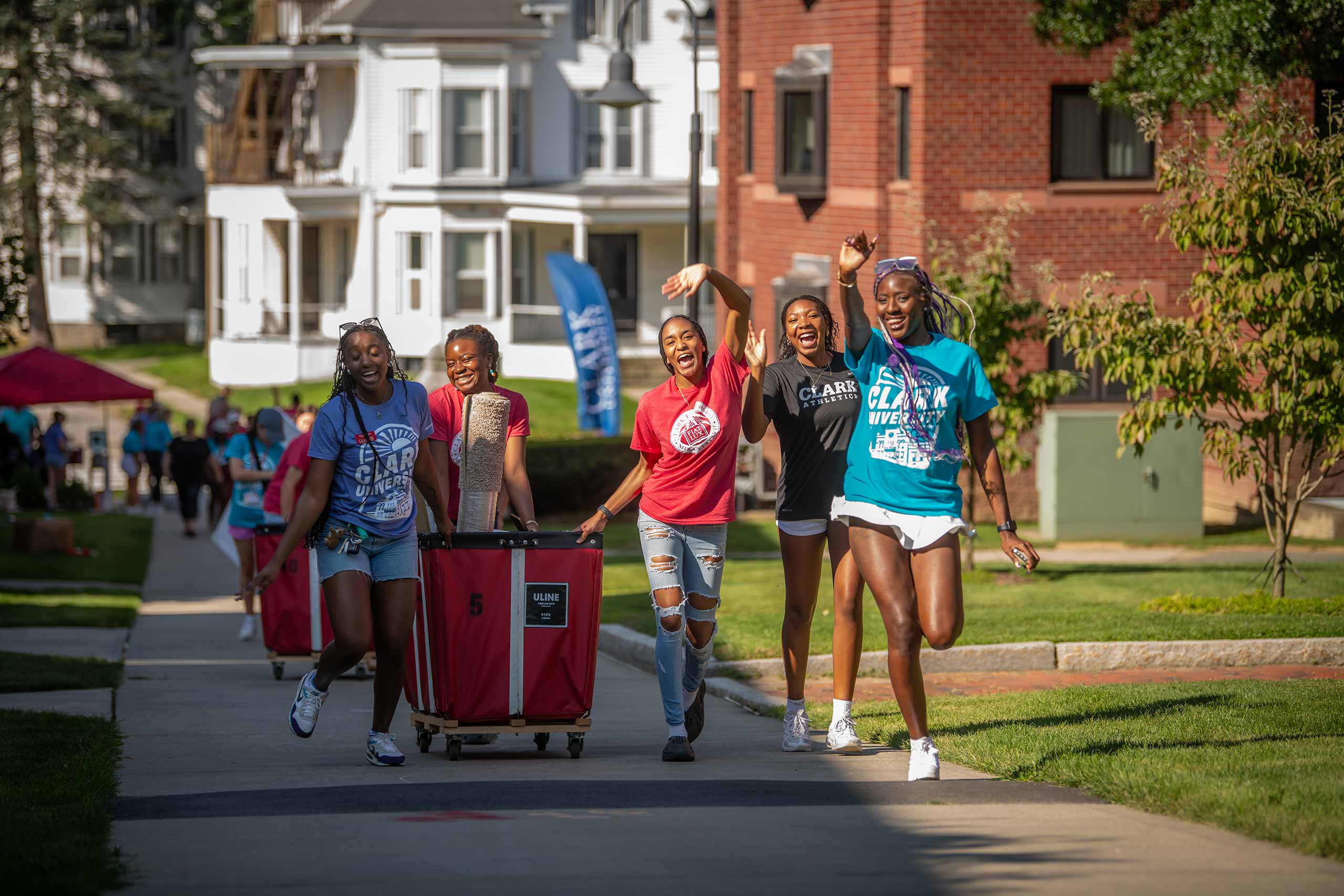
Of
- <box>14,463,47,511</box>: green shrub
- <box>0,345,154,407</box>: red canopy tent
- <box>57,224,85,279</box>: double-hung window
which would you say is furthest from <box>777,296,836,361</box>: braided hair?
<box>57,224,85,279</box>: double-hung window

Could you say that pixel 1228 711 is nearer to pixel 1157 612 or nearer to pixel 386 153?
pixel 1157 612

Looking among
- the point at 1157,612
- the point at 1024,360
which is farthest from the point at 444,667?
the point at 1024,360

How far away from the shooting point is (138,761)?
25.0 feet

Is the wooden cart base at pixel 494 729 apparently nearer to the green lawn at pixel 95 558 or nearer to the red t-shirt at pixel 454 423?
the red t-shirt at pixel 454 423

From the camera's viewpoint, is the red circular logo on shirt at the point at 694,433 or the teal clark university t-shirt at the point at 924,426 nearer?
the teal clark university t-shirt at the point at 924,426

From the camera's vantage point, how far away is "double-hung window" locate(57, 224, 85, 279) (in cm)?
5106

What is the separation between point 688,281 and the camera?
7383 mm

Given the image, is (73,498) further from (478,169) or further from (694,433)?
(694,433)

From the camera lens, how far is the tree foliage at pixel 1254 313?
11.5m

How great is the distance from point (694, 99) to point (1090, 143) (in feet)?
17.6

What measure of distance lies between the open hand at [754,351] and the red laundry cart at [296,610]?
14.6 feet

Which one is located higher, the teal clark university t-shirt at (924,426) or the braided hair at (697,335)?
the braided hair at (697,335)

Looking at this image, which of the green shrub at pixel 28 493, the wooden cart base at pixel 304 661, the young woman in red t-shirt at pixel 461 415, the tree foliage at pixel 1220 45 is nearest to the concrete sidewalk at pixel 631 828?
the young woman in red t-shirt at pixel 461 415

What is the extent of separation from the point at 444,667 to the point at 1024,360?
588 inches
